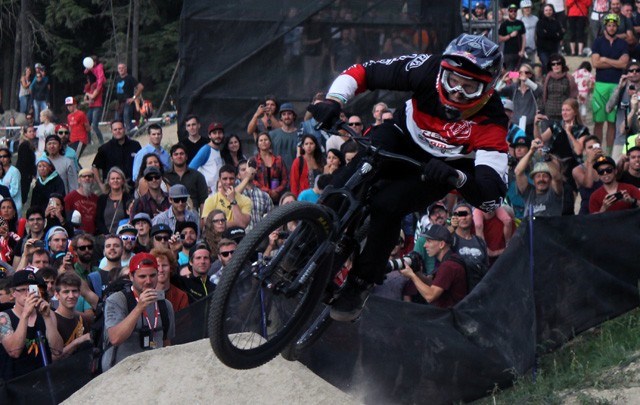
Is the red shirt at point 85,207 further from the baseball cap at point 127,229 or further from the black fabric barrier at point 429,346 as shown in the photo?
the black fabric barrier at point 429,346

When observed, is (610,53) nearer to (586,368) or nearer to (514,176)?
(514,176)

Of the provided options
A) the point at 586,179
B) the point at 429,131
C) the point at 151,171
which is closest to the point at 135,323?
the point at 429,131

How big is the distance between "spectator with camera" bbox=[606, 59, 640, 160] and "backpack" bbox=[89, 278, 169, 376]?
7.89 metres

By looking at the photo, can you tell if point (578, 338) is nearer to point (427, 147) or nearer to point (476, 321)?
point (476, 321)

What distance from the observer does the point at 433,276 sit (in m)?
10.3

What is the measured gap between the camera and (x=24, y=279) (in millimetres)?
9523

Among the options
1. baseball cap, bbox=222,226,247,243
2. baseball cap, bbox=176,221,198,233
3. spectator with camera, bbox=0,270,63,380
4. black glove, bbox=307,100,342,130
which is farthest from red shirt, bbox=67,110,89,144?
black glove, bbox=307,100,342,130

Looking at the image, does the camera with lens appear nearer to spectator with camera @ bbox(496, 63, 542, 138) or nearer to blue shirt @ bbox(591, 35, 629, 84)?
spectator with camera @ bbox(496, 63, 542, 138)

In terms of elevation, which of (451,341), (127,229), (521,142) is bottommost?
(451,341)

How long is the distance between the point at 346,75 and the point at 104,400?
3.24 meters

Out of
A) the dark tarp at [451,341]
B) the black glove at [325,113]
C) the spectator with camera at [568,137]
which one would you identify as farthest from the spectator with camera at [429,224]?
the black glove at [325,113]

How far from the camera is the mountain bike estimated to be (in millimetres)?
6633

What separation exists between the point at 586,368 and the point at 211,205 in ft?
16.3

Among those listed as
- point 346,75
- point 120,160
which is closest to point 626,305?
point 346,75
